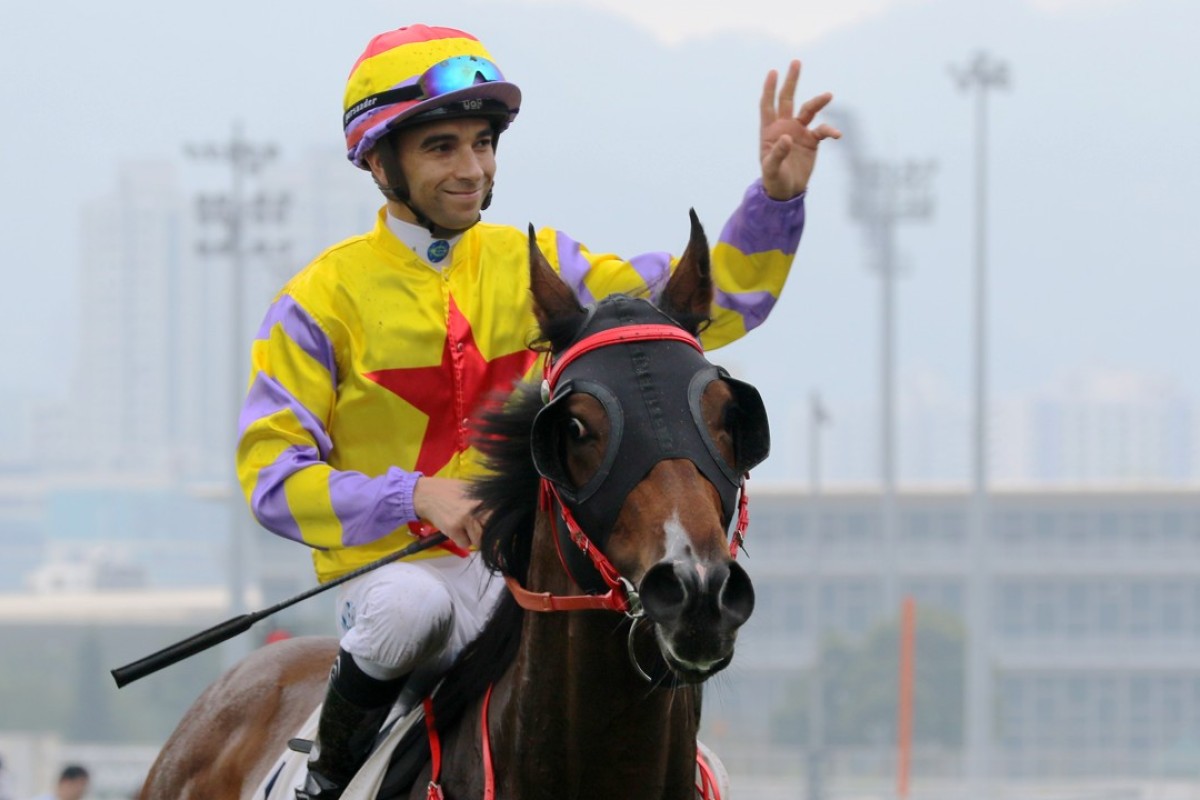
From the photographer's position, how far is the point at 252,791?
4629 mm

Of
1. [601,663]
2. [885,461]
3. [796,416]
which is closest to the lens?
[601,663]

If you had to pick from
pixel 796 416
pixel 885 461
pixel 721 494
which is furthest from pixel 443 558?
pixel 796 416

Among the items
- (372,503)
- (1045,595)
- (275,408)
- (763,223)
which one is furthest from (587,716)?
(1045,595)

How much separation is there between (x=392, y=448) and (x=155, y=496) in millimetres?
148165

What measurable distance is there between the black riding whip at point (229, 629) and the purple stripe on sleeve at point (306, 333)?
38cm

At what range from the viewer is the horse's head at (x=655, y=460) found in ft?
10.1

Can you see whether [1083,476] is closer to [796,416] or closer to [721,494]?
[796,416]

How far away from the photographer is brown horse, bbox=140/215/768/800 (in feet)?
10.3

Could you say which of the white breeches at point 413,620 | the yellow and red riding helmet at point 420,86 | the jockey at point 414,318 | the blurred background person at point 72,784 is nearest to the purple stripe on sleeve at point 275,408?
the jockey at point 414,318

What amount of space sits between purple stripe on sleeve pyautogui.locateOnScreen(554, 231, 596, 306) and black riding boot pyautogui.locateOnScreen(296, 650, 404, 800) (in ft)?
2.95

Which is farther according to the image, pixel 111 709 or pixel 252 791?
pixel 111 709

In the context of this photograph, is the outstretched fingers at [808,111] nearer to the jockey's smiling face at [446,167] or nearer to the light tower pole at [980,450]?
the jockey's smiling face at [446,167]

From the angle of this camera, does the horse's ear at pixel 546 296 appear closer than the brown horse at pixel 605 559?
No

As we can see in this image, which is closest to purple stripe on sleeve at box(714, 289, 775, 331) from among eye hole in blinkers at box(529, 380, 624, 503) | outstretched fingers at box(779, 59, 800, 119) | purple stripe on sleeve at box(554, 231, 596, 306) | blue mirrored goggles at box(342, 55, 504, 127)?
purple stripe on sleeve at box(554, 231, 596, 306)
